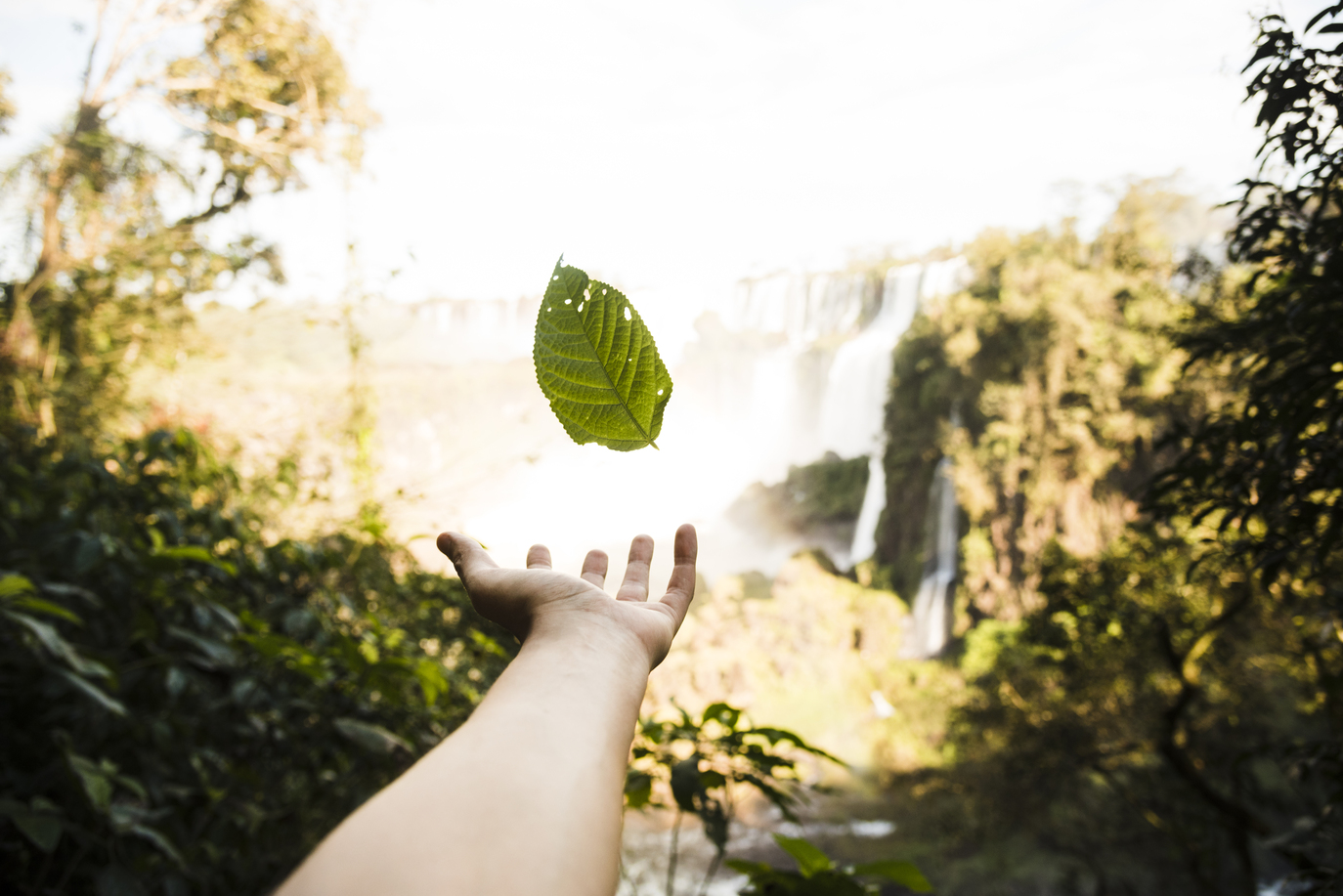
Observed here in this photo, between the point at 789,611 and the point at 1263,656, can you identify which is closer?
the point at 1263,656

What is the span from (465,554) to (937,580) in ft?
20.1

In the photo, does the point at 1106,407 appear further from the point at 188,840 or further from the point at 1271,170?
the point at 188,840

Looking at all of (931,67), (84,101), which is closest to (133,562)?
(84,101)

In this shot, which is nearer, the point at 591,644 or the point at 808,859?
the point at 591,644

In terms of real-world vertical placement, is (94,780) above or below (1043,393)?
below

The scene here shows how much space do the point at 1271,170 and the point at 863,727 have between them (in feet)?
18.2

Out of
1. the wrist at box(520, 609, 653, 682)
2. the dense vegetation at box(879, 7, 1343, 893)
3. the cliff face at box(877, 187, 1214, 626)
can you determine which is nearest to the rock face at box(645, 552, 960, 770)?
the dense vegetation at box(879, 7, 1343, 893)

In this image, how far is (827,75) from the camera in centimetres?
539

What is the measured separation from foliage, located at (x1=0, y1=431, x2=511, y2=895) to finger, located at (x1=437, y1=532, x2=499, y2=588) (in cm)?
46

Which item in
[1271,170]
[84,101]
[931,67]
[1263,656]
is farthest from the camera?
[931,67]

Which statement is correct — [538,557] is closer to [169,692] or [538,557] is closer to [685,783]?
[685,783]

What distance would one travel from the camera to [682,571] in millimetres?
439

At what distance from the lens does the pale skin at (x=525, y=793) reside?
19 centimetres

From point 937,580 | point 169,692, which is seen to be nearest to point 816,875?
point 169,692
